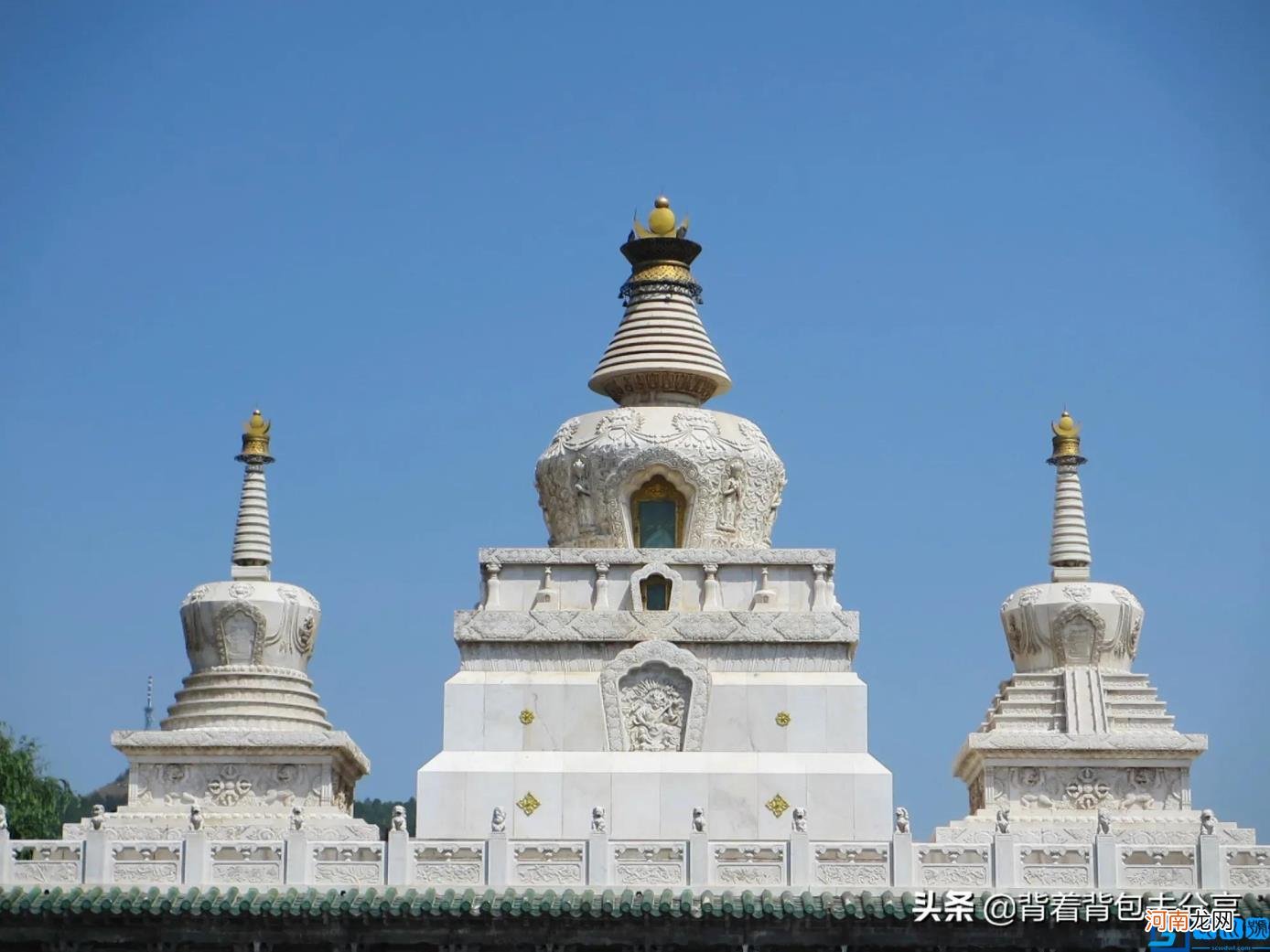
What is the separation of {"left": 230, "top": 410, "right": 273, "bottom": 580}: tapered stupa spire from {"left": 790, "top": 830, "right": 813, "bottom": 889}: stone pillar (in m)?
14.1

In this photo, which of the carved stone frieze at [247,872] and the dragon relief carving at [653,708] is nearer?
the carved stone frieze at [247,872]

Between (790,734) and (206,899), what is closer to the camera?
(206,899)

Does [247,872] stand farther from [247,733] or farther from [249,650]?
[249,650]

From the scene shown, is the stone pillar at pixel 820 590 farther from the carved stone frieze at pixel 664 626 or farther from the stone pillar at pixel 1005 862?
the stone pillar at pixel 1005 862

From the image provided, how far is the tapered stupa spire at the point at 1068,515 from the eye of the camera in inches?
1884

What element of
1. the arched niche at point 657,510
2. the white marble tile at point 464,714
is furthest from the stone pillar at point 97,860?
the arched niche at point 657,510

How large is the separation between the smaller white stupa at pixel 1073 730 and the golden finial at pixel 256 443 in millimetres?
13268

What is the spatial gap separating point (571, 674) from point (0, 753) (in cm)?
1782

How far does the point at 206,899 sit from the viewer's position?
118ft

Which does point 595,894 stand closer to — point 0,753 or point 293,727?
point 293,727

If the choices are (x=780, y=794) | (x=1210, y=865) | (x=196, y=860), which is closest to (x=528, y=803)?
(x=780, y=794)

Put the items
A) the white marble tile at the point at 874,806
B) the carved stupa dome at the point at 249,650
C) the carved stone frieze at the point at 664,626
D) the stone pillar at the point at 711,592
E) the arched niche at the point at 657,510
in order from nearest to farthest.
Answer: the white marble tile at the point at 874,806 < the carved stone frieze at the point at 664,626 < the stone pillar at the point at 711,592 < the arched niche at the point at 657,510 < the carved stupa dome at the point at 249,650

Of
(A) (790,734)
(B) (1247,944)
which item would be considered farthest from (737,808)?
(B) (1247,944)

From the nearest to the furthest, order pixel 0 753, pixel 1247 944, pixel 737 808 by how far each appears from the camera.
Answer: pixel 1247 944
pixel 737 808
pixel 0 753
